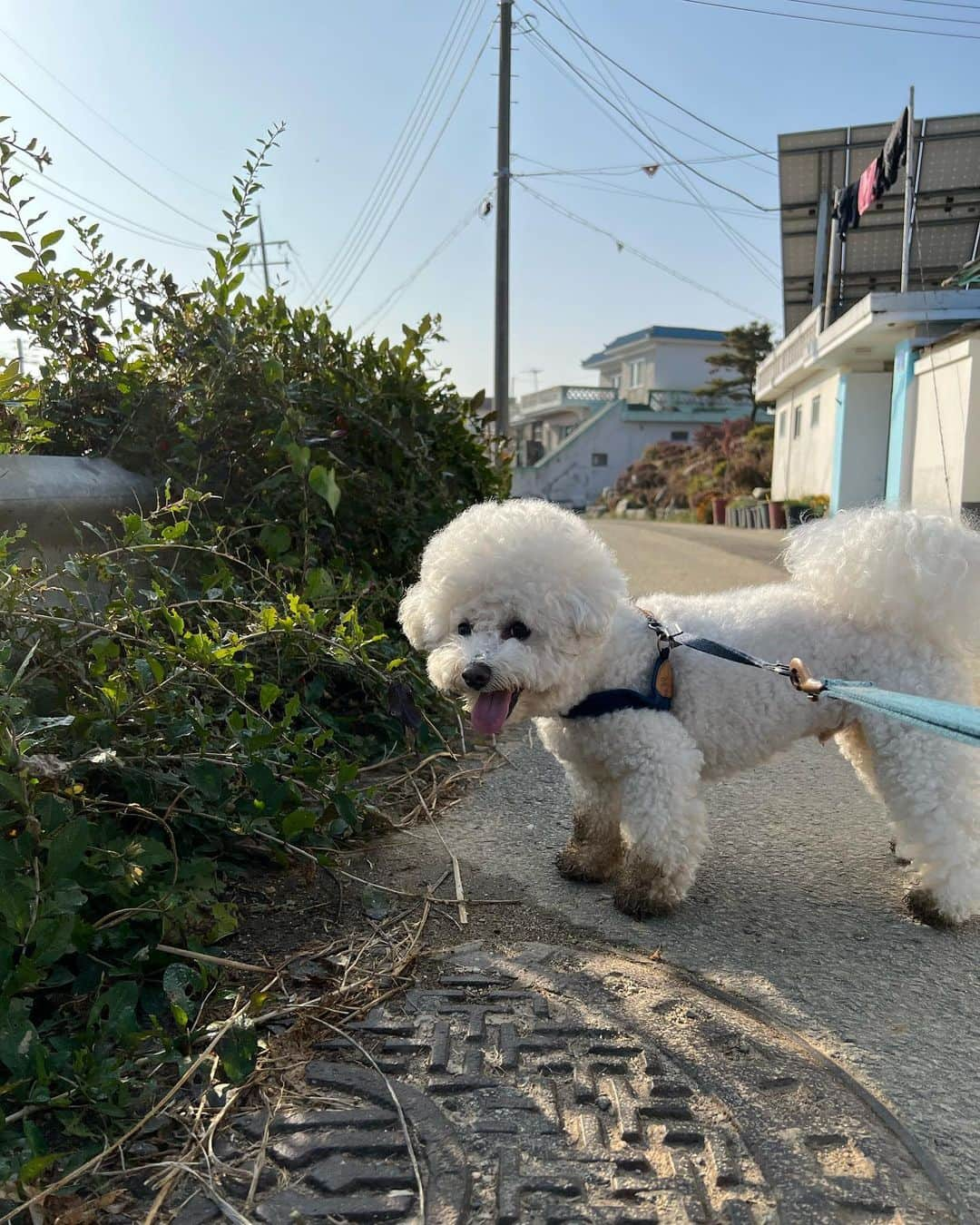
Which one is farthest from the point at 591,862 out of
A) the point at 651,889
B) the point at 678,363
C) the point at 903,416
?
the point at 678,363

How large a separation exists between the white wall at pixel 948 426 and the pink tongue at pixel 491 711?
8.54 m

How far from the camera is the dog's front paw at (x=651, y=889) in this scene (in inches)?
98.2

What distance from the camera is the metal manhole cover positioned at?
144 cm

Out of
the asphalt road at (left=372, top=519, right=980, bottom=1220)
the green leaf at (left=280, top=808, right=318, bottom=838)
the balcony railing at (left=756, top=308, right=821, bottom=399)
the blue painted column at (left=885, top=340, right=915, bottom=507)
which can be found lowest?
the asphalt road at (left=372, top=519, right=980, bottom=1220)

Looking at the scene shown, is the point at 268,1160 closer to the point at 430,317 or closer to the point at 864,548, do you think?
the point at 864,548

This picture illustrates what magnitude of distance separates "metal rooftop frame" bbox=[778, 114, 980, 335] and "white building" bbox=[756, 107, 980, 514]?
21 mm

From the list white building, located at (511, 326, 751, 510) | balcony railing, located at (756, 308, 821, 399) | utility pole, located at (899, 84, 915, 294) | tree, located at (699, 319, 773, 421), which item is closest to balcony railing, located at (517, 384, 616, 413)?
white building, located at (511, 326, 751, 510)

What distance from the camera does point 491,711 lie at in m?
2.38

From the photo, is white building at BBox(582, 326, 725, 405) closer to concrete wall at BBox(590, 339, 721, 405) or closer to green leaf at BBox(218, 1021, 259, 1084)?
concrete wall at BBox(590, 339, 721, 405)

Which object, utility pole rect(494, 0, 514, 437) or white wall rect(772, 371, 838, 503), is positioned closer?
utility pole rect(494, 0, 514, 437)

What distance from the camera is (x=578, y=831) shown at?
9.32 feet

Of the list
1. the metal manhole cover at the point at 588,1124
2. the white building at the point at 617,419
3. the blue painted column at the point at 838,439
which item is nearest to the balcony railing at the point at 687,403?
the white building at the point at 617,419

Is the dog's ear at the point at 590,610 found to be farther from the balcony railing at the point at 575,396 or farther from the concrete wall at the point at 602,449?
the balcony railing at the point at 575,396

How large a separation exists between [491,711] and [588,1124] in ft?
3.41
